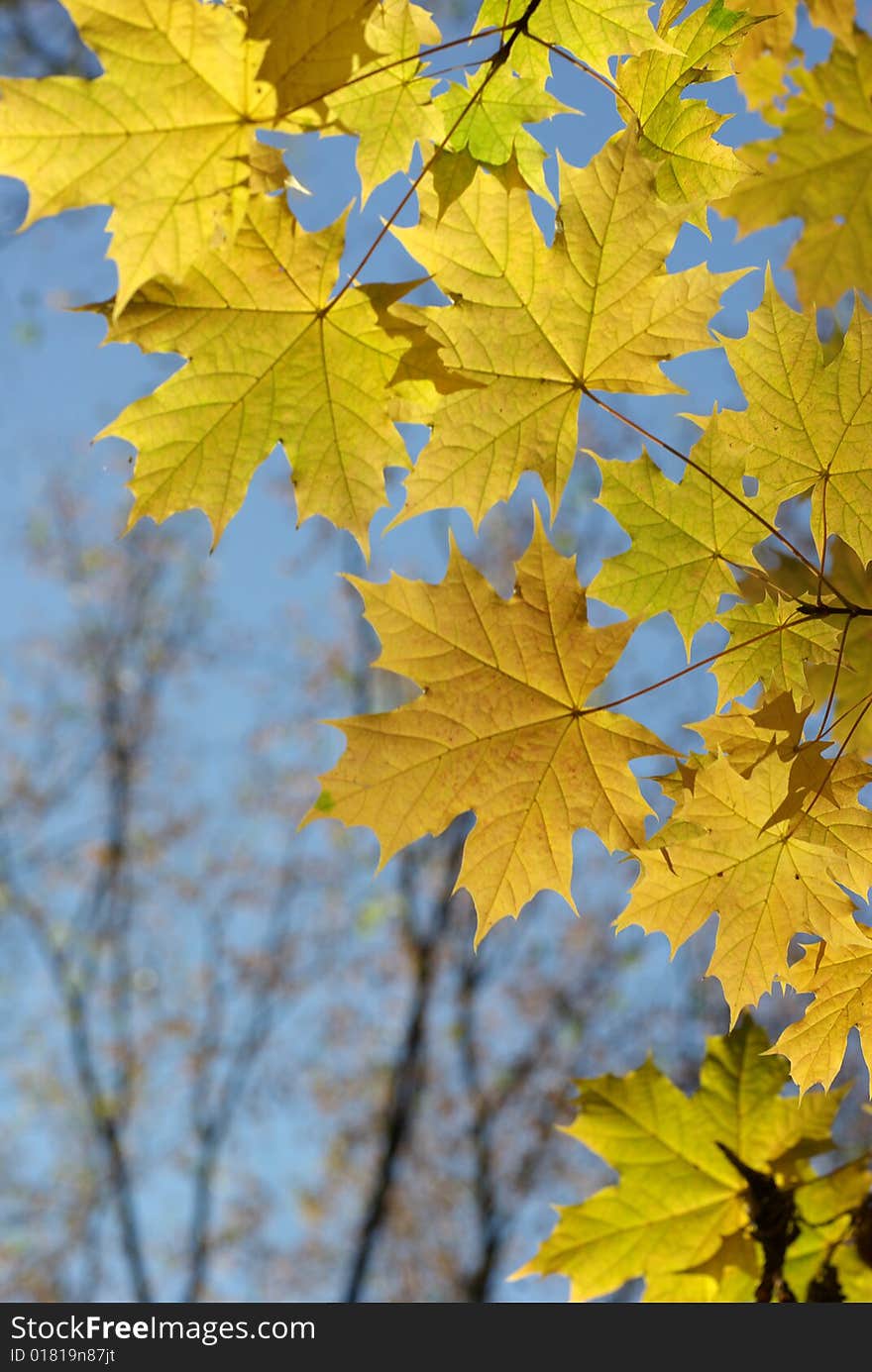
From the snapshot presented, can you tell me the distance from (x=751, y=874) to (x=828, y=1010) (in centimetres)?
24

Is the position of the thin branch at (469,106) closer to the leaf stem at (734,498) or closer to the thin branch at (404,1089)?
the leaf stem at (734,498)

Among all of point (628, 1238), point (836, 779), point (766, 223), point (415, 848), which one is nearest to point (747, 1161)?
point (628, 1238)

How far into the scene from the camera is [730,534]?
5.27 feet

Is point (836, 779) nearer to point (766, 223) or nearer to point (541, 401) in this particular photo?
point (541, 401)

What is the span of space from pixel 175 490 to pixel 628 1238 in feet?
5.82

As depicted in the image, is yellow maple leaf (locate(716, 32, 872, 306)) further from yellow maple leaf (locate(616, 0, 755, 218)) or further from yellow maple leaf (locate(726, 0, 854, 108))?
yellow maple leaf (locate(616, 0, 755, 218))

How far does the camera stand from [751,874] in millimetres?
1470

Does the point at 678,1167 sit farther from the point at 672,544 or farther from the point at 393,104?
the point at 393,104

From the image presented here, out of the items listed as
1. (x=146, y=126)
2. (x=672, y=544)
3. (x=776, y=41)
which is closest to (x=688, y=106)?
(x=672, y=544)

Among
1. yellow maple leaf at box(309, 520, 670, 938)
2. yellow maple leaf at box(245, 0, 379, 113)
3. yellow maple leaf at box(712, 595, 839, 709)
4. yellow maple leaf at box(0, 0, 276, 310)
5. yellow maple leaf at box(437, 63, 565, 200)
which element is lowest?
yellow maple leaf at box(309, 520, 670, 938)

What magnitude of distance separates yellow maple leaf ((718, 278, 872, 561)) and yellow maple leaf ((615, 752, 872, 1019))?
1.23ft

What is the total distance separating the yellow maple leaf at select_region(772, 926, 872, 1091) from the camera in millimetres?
1511

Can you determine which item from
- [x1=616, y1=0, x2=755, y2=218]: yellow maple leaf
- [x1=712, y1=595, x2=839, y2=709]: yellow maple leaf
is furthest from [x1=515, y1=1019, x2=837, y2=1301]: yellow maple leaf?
[x1=616, y1=0, x2=755, y2=218]: yellow maple leaf

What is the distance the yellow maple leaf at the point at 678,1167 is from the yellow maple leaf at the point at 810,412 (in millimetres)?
1251
